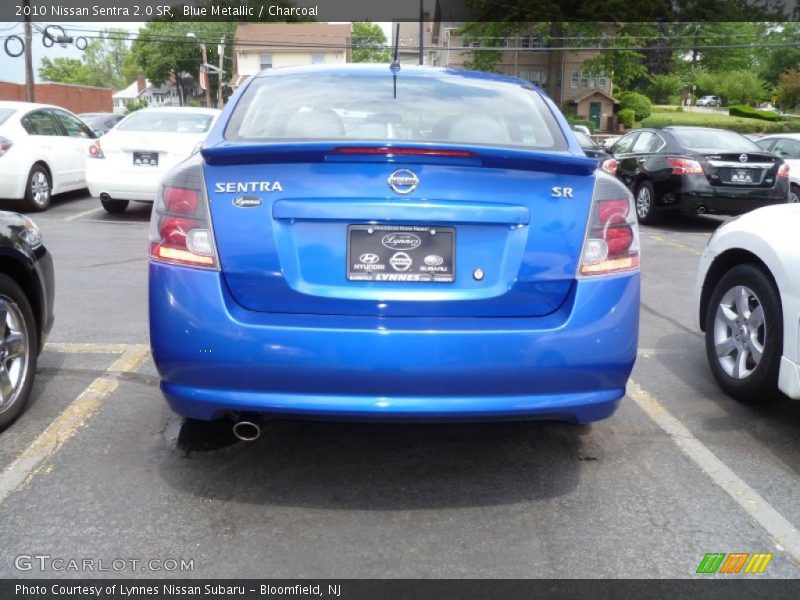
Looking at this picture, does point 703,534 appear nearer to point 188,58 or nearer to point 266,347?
point 266,347

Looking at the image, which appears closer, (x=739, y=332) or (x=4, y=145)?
(x=739, y=332)

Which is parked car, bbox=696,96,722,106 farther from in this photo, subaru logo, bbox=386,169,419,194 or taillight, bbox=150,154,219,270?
taillight, bbox=150,154,219,270

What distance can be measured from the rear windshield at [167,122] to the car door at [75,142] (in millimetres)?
1378

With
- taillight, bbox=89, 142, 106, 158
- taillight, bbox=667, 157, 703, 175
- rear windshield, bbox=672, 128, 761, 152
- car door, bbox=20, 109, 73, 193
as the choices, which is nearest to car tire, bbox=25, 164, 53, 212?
car door, bbox=20, 109, 73, 193

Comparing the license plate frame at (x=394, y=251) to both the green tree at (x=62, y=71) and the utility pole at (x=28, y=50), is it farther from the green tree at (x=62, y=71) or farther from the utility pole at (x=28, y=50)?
the green tree at (x=62, y=71)

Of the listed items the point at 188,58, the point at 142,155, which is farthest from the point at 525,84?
the point at 188,58

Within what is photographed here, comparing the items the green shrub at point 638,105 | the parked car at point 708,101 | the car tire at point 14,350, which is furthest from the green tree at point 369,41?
the car tire at point 14,350

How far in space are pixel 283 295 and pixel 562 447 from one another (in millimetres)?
1566

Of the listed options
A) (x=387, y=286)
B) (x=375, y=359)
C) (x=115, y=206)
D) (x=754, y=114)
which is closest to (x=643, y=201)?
(x=115, y=206)

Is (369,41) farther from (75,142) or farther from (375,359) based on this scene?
(375,359)

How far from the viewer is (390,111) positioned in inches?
140

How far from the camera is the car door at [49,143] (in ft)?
37.2

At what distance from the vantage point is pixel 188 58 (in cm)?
8325

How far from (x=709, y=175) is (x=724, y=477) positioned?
28.2 feet
